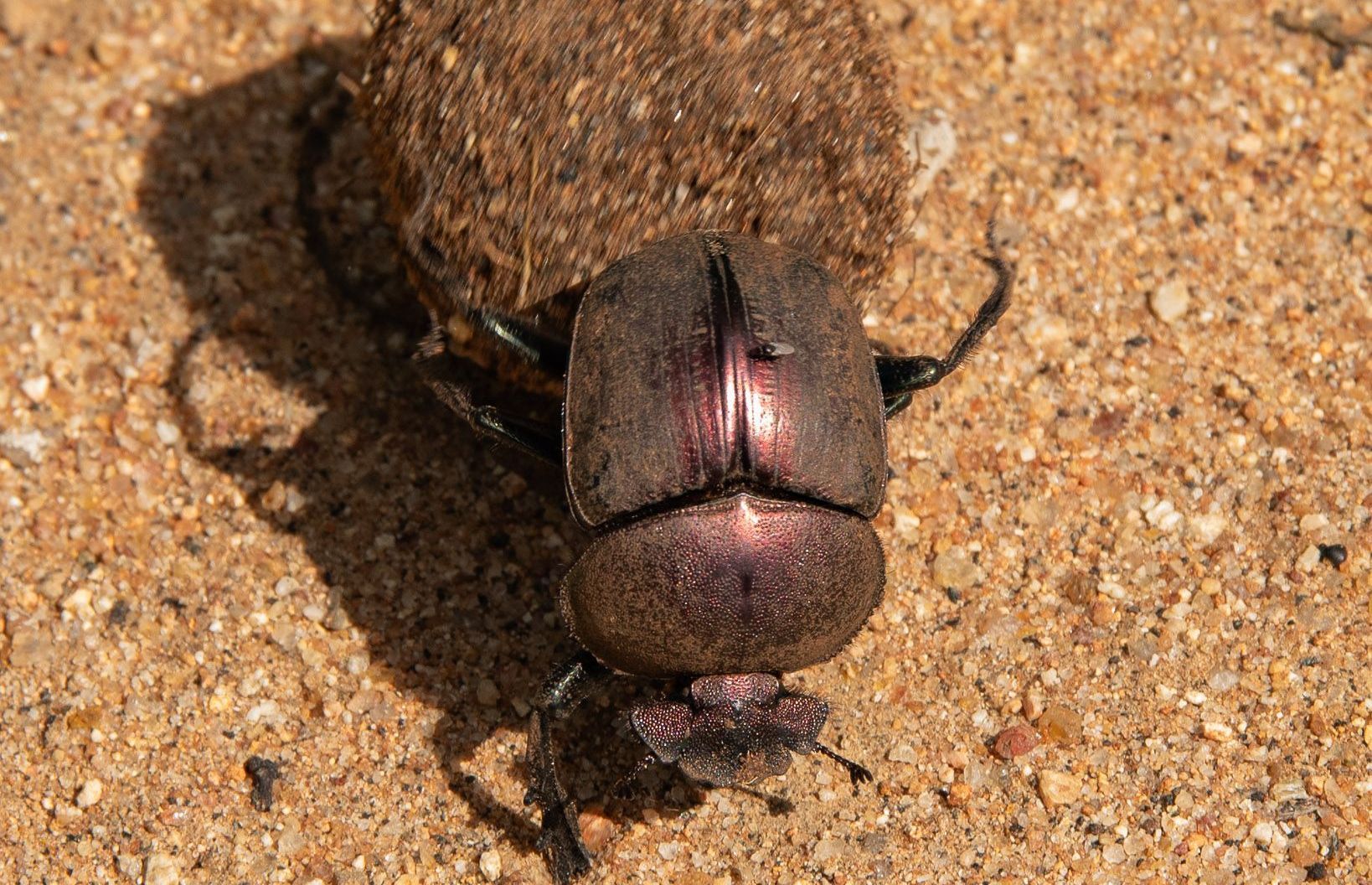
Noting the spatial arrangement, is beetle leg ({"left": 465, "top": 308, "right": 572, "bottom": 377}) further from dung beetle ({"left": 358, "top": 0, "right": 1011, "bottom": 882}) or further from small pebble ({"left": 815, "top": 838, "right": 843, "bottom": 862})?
small pebble ({"left": 815, "top": 838, "right": 843, "bottom": 862})

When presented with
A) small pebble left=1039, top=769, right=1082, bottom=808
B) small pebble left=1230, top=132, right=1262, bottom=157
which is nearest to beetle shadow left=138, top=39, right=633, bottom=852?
small pebble left=1039, top=769, right=1082, bottom=808

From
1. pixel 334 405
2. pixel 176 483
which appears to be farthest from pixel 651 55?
pixel 176 483

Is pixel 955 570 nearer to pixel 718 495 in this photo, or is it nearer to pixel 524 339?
pixel 718 495

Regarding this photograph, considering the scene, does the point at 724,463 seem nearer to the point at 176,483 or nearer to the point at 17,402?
the point at 176,483

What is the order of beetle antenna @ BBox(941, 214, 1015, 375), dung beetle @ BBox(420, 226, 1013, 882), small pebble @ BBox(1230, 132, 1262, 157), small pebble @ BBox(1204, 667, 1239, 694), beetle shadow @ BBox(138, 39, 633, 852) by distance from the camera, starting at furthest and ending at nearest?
small pebble @ BBox(1230, 132, 1262, 157), beetle shadow @ BBox(138, 39, 633, 852), small pebble @ BBox(1204, 667, 1239, 694), beetle antenna @ BBox(941, 214, 1015, 375), dung beetle @ BBox(420, 226, 1013, 882)

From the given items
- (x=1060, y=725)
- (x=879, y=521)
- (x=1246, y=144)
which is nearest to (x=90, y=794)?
(x=879, y=521)

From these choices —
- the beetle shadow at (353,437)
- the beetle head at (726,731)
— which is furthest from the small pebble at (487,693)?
the beetle head at (726,731)
